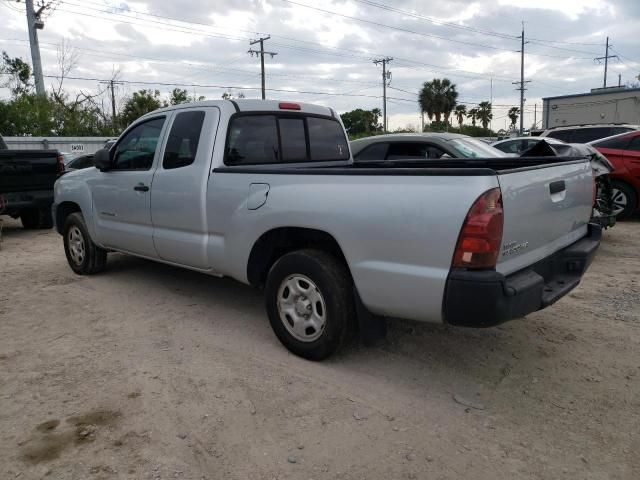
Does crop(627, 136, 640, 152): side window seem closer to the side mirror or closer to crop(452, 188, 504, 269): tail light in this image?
crop(452, 188, 504, 269): tail light

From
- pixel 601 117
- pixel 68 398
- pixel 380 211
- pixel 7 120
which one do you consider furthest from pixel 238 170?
pixel 601 117

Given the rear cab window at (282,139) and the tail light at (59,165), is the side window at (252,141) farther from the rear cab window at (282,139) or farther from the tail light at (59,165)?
the tail light at (59,165)

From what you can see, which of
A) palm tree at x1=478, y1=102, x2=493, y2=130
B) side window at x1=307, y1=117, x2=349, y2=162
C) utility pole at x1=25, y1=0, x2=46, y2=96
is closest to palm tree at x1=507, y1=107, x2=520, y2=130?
palm tree at x1=478, y1=102, x2=493, y2=130

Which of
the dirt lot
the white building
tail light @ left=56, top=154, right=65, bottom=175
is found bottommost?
the dirt lot

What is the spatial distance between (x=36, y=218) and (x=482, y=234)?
1025cm

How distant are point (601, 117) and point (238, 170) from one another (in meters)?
35.8

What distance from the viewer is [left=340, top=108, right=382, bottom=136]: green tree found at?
214 feet

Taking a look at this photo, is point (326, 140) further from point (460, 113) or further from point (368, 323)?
point (460, 113)

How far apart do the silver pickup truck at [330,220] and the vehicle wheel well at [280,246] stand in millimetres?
11

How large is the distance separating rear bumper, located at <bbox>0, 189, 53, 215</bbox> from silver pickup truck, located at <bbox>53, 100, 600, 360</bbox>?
4.74 metres

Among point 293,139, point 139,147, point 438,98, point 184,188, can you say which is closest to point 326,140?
point 293,139

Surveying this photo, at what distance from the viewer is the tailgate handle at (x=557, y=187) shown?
329 centimetres

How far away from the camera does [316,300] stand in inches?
141

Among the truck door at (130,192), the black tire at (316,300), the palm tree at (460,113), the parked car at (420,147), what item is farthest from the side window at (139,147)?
the palm tree at (460,113)
